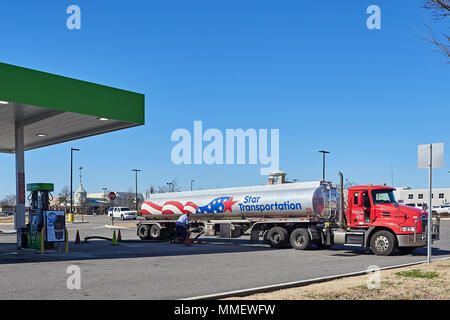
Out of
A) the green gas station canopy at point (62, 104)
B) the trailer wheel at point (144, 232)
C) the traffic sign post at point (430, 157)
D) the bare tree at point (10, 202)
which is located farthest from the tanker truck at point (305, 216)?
the bare tree at point (10, 202)

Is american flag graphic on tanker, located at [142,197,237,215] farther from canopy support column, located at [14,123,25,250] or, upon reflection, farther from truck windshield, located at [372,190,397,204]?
canopy support column, located at [14,123,25,250]

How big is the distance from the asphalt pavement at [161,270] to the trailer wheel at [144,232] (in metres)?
8.42

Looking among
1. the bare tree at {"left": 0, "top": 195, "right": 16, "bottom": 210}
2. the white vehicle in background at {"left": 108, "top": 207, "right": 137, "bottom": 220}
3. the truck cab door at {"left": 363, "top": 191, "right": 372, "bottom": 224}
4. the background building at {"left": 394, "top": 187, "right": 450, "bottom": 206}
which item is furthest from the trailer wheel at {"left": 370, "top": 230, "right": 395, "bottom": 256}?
the bare tree at {"left": 0, "top": 195, "right": 16, "bottom": 210}

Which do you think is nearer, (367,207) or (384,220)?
(384,220)

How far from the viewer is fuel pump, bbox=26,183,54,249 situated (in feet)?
61.6

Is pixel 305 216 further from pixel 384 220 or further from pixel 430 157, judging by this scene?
pixel 430 157

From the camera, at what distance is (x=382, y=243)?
18.4 metres

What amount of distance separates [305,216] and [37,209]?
10.9 meters

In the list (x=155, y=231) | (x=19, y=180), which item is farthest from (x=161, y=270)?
(x=155, y=231)

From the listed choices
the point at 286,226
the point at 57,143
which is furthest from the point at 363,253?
the point at 57,143

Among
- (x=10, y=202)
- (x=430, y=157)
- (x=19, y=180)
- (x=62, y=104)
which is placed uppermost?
(x=62, y=104)

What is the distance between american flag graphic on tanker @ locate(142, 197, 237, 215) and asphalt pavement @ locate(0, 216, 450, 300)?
4.79 m

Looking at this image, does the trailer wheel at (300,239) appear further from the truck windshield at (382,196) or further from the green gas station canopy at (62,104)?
the green gas station canopy at (62,104)
